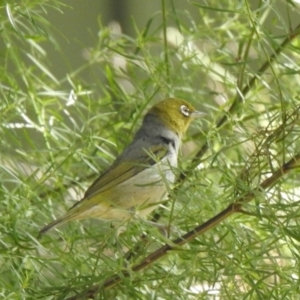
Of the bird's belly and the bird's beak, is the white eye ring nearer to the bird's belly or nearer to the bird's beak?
the bird's beak

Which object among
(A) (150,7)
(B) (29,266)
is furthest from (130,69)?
(A) (150,7)

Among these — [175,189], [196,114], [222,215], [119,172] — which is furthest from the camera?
[196,114]

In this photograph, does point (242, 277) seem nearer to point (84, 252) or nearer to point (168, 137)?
point (84, 252)

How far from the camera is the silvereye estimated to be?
1362 mm

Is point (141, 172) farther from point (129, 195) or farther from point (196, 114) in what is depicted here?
point (196, 114)

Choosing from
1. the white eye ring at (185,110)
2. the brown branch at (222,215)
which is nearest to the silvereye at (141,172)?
the white eye ring at (185,110)

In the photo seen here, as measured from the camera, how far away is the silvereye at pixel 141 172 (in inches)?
53.6

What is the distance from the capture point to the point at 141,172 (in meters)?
1.54

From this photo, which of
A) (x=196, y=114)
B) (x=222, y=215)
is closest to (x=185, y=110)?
(x=196, y=114)

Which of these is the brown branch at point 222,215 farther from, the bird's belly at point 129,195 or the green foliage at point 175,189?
the bird's belly at point 129,195

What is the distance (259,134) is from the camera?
3.43ft

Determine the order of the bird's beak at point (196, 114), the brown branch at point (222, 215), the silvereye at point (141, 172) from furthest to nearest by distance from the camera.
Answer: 1. the bird's beak at point (196, 114)
2. the silvereye at point (141, 172)
3. the brown branch at point (222, 215)

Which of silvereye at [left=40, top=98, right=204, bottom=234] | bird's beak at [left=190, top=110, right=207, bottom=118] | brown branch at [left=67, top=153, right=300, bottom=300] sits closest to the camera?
brown branch at [left=67, top=153, right=300, bottom=300]

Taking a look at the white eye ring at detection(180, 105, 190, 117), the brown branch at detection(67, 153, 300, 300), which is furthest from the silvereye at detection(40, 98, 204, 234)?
the brown branch at detection(67, 153, 300, 300)
